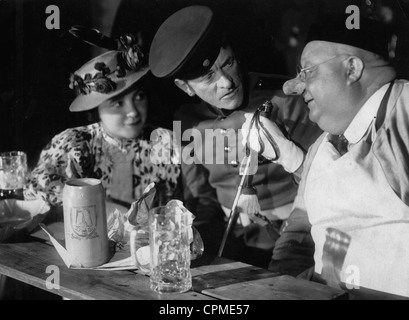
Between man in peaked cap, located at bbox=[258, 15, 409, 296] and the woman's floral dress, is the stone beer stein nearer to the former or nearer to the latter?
the woman's floral dress

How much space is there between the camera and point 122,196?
247cm

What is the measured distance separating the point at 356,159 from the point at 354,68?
1.07ft

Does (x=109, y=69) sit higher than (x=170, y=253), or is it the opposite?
(x=109, y=69)

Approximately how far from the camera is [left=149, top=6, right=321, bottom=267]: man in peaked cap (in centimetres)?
209

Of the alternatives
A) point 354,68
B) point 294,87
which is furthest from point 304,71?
point 354,68

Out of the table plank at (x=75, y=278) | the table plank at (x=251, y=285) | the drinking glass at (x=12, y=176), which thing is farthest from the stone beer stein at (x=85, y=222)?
the drinking glass at (x=12, y=176)

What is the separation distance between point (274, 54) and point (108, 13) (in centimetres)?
77

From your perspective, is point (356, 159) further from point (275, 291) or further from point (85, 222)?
point (85, 222)

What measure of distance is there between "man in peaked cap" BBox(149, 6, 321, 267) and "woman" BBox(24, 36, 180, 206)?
0.12 m

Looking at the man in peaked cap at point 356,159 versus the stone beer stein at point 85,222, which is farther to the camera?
the man in peaked cap at point 356,159

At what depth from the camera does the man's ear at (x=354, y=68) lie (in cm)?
188

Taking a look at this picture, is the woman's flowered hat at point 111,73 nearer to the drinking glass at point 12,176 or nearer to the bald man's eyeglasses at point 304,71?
the drinking glass at point 12,176

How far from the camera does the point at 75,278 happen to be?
67.3 inches
